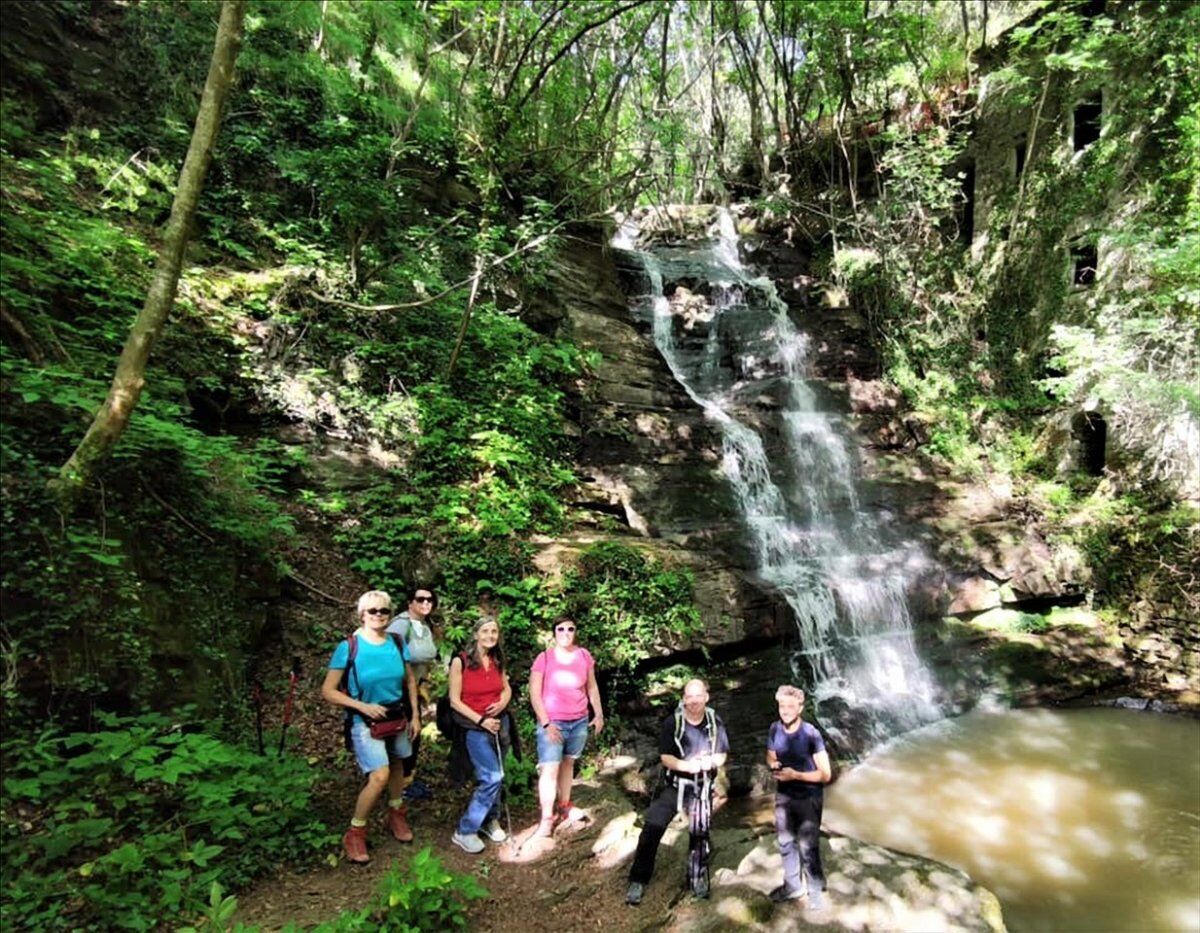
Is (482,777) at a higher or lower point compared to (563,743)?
lower

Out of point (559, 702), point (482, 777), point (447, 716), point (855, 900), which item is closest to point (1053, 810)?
point (855, 900)

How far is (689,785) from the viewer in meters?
4.25

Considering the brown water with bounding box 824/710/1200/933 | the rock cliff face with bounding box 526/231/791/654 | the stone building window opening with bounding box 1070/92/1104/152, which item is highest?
the stone building window opening with bounding box 1070/92/1104/152

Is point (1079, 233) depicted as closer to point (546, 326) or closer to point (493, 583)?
point (546, 326)

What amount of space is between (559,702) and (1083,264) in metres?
15.5

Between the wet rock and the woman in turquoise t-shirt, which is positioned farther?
the wet rock

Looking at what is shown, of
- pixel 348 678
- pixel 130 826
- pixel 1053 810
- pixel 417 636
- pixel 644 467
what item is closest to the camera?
pixel 130 826

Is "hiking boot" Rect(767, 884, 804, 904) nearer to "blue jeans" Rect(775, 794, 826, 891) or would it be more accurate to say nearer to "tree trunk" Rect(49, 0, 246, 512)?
"blue jeans" Rect(775, 794, 826, 891)

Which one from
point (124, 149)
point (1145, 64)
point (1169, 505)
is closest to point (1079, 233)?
Answer: point (1145, 64)

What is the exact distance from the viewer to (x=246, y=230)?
866 centimetres

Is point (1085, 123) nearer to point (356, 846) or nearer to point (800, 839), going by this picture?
point (800, 839)

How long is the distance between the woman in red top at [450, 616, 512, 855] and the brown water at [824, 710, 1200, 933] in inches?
156

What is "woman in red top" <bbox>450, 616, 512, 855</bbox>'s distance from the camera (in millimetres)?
4488

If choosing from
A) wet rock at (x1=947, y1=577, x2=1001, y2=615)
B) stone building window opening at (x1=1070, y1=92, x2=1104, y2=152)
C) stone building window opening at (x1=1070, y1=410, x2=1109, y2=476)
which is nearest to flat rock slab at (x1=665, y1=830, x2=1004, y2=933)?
wet rock at (x1=947, y1=577, x2=1001, y2=615)
